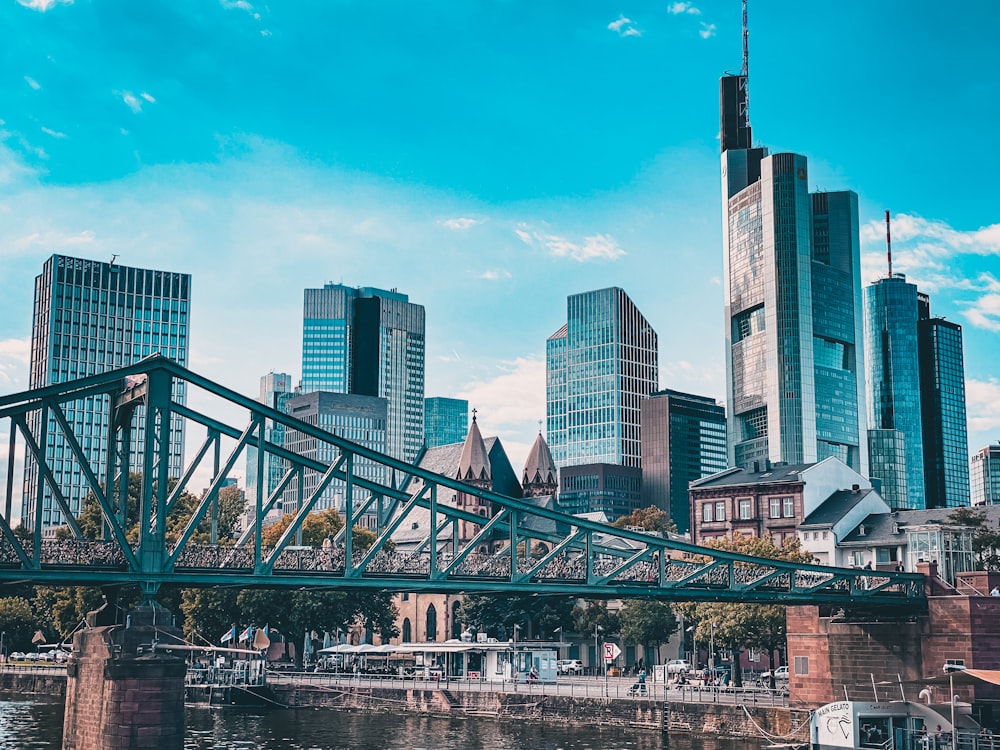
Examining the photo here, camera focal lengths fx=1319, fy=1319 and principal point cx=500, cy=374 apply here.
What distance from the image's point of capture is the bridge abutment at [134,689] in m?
51.9

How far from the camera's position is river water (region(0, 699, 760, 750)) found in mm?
73562

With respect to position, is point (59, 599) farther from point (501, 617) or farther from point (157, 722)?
point (157, 722)

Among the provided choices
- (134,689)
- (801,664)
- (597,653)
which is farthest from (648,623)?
(134,689)

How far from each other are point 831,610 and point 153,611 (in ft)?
138

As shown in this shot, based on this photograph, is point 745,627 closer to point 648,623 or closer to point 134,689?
point 648,623

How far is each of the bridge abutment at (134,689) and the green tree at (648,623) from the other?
240 ft

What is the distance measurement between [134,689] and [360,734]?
3167cm

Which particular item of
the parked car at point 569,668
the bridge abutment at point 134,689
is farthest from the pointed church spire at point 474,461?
the bridge abutment at point 134,689

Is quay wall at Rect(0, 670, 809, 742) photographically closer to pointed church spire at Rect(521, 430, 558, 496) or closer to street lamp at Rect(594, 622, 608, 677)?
street lamp at Rect(594, 622, 608, 677)

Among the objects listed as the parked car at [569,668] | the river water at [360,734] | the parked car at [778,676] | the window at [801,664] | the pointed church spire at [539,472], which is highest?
the pointed church spire at [539,472]

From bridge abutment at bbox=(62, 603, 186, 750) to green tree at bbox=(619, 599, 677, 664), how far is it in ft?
240

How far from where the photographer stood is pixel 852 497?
13538cm

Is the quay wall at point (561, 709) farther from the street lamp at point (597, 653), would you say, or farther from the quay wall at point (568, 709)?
the street lamp at point (597, 653)

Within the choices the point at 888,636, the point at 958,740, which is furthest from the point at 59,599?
the point at 958,740
